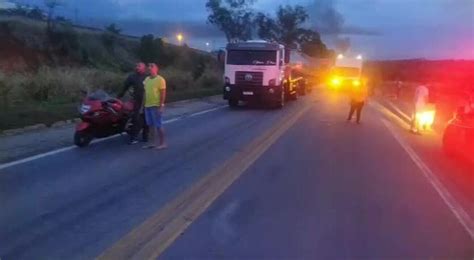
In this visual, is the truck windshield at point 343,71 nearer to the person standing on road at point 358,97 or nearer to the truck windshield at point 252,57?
the truck windshield at point 252,57

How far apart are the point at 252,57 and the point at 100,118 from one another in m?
19.5

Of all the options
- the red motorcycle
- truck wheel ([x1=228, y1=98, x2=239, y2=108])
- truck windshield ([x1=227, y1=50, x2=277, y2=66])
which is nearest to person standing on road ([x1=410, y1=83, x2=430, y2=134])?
the red motorcycle

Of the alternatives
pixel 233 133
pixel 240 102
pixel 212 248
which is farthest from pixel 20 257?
pixel 240 102

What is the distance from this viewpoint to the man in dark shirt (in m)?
17.2

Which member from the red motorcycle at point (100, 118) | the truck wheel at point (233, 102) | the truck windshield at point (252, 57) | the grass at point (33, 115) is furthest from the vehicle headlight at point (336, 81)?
the red motorcycle at point (100, 118)

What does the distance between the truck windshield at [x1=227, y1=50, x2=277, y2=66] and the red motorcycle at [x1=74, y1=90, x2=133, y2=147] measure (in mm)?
18517

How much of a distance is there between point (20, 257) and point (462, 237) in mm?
4622

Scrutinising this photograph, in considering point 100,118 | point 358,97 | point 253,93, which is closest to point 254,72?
point 253,93

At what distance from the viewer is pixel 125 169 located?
Answer: 43.7ft

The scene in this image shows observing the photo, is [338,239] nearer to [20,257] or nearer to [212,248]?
[212,248]

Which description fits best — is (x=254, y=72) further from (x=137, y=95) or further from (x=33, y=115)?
(x=137, y=95)

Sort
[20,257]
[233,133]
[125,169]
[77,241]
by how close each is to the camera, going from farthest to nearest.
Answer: [233,133], [125,169], [77,241], [20,257]

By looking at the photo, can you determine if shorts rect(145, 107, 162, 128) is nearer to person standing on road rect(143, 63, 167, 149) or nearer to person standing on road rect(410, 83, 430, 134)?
person standing on road rect(143, 63, 167, 149)

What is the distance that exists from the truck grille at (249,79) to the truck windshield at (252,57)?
0.48 metres
